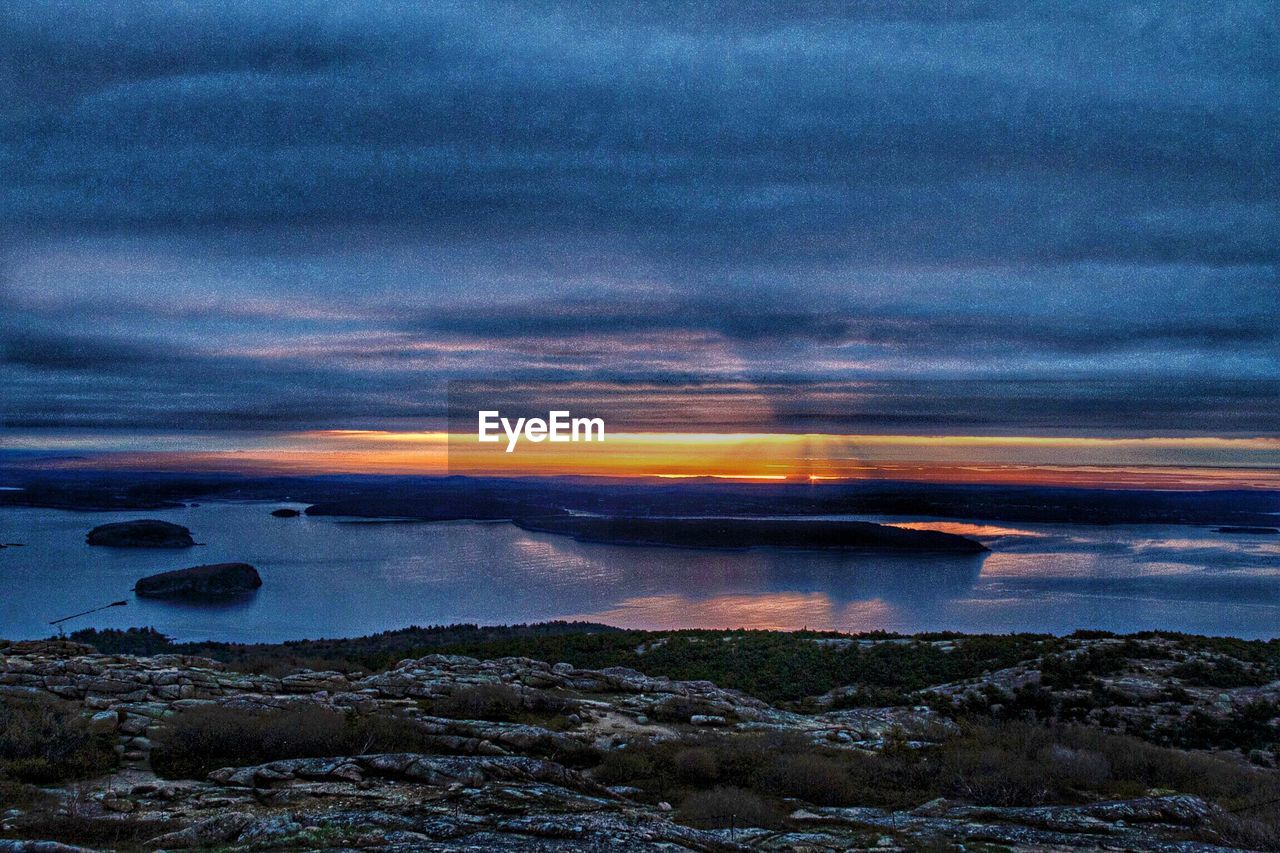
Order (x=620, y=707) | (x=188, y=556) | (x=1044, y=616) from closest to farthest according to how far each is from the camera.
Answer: (x=620, y=707)
(x=1044, y=616)
(x=188, y=556)

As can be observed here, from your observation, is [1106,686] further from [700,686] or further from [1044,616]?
[1044,616]

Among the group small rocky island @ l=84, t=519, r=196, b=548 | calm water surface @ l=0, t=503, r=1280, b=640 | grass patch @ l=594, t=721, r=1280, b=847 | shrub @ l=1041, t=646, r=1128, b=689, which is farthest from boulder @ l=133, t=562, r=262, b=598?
grass patch @ l=594, t=721, r=1280, b=847

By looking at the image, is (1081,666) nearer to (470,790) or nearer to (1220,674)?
(1220,674)

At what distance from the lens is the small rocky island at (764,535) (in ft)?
298

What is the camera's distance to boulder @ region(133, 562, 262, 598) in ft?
187

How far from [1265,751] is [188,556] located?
298 feet

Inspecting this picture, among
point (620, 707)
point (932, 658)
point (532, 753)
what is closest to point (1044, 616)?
point (932, 658)

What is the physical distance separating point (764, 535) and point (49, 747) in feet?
311

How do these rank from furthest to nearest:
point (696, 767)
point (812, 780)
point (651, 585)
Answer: point (651, 585) < point (696, 767) < point (812, 780)

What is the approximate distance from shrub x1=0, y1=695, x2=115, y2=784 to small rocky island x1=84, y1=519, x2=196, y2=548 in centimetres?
9090

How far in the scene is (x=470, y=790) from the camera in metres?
7.45

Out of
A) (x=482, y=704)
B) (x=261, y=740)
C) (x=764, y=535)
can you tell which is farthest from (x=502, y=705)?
(x=764, y=535)

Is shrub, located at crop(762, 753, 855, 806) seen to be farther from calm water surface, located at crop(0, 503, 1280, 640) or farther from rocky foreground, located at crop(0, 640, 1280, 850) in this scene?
calm water surface, located at crop(0, 503, 1280, 640)

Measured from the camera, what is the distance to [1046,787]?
8.46m
